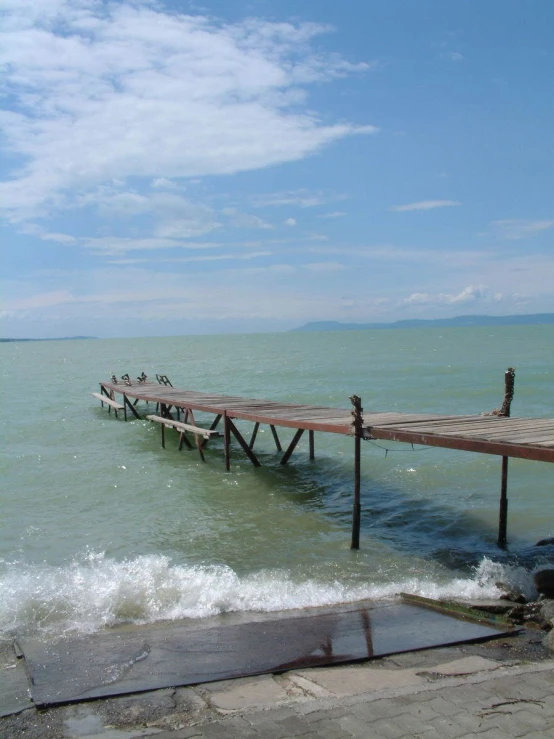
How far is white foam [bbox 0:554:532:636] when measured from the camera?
26.8ft

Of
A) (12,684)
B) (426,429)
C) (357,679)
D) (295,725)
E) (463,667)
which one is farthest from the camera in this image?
(426,429)

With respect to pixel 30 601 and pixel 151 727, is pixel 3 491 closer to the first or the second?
pixel 30 601

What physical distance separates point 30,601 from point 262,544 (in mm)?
3819

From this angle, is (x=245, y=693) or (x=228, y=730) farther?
(x=245, y=693)

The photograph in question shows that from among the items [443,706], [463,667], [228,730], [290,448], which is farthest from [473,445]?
[290,448]

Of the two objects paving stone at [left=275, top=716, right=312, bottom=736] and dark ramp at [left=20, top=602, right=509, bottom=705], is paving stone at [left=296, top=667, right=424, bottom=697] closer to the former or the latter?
dark ramp at [left=20, top=602, right=509, bottom=705]

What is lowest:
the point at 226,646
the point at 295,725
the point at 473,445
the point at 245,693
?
the point at 226,646

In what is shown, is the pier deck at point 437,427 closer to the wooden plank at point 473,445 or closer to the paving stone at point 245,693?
the wooden plank at point 473,445

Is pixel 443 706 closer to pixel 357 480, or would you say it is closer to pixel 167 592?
pixel 167 592

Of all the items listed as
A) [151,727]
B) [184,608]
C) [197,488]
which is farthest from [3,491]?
[151,727]

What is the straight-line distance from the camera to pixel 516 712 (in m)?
4.93

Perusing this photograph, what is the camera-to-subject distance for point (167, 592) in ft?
29.1

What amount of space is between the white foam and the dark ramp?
39 centimetres

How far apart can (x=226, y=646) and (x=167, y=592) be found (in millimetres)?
2087
